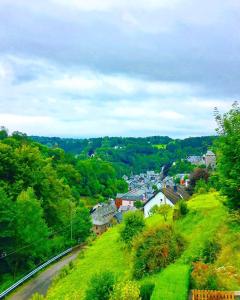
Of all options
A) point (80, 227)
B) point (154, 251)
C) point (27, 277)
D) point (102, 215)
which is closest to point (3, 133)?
point (102, 215)

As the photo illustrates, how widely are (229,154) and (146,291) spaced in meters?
7.28

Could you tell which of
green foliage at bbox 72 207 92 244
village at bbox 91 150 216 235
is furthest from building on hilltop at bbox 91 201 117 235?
green foliage at bbox 72 207 92 244

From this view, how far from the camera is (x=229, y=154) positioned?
18.6 m

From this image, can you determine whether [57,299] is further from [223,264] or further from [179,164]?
[179,164]

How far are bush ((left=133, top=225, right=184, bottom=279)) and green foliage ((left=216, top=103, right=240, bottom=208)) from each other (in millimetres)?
4161

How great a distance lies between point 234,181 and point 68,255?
2792 cm

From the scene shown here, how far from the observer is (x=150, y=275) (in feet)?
66.7

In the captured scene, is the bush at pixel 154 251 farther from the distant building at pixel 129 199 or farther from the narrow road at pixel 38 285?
the distant building at pixel 129 199

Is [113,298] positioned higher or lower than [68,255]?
higher

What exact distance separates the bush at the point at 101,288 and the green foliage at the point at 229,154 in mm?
6755

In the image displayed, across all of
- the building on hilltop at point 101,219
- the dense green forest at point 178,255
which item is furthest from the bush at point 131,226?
the building on hilltop at point 101,219

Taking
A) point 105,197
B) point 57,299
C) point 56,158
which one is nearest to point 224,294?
point 57,299

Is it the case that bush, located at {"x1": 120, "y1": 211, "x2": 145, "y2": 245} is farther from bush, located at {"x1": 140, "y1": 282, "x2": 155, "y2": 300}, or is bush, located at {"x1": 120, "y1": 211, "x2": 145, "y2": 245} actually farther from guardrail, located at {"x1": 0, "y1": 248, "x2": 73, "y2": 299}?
bush, located at {"x1": 140, "y1": 282, "x2": 155, "y2": 300}

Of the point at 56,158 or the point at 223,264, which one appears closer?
the point at 223,264
